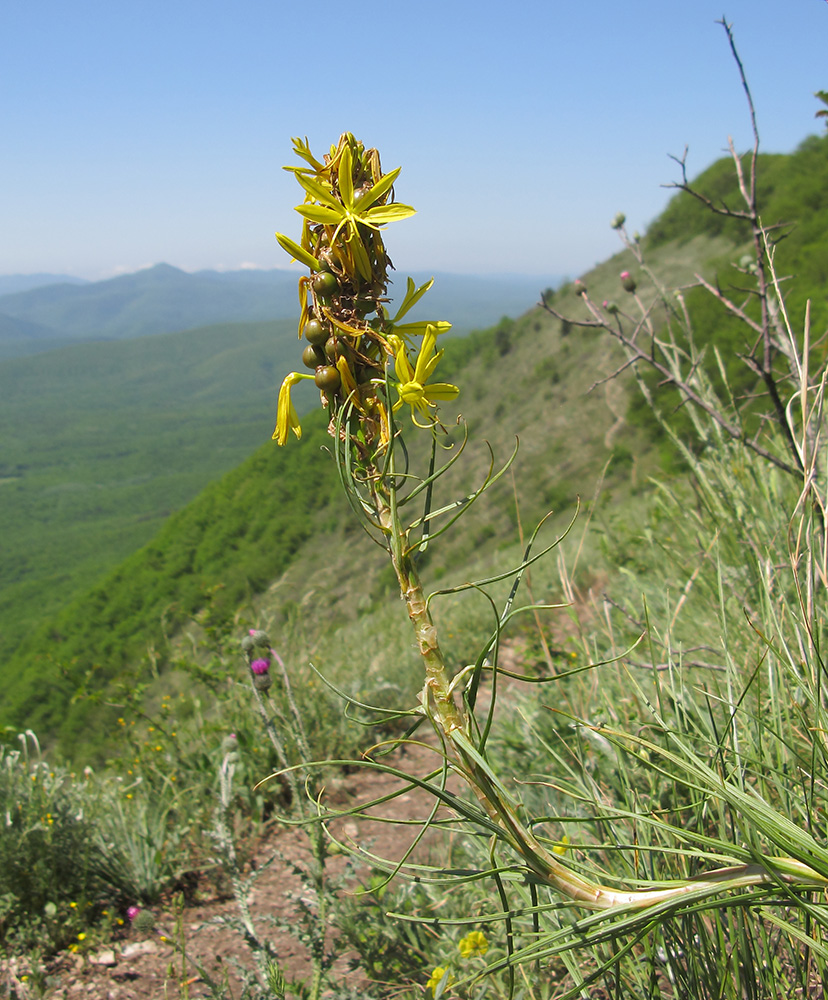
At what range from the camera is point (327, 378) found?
0.90m

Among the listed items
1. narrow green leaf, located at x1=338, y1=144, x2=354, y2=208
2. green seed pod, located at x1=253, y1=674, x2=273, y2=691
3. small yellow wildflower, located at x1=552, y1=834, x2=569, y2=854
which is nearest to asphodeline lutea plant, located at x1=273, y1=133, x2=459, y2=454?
narrow green leaf, located at x1=338, y1=144, x2=354, y2=208

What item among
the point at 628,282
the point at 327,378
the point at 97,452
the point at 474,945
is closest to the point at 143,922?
the point at 474,945

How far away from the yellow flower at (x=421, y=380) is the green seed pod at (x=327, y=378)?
0.30 ft

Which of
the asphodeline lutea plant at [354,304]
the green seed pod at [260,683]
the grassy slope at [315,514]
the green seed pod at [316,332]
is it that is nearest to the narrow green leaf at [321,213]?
the asphodeline lutea plant at [354,304]

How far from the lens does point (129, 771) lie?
3.29m

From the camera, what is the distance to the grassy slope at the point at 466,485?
23328 millimetres

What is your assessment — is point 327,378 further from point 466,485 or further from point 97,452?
point 97,452

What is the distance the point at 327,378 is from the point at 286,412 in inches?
5.1

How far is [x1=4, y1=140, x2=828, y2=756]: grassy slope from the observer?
2333 cm

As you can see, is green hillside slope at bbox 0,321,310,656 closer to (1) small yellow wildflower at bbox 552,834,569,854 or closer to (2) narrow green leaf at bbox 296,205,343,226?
(1) small yellow wildflower at bbox 552,834,569,854

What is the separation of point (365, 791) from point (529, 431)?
25149 millimetres

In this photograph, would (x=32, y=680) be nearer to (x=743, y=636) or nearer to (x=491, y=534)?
(x=491, y=534)

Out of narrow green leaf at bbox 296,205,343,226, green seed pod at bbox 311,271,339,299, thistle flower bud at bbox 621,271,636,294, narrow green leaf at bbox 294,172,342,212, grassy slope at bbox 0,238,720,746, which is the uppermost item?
thistle flower bud at bbox 621,271,636,294

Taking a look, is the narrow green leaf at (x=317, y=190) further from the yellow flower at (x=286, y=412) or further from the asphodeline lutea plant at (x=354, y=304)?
the yellow flower at (x=286, y=412)
